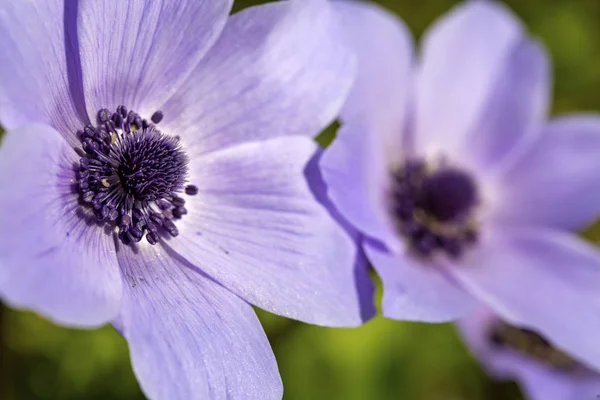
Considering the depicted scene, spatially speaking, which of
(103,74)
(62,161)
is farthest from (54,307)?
(103,74)

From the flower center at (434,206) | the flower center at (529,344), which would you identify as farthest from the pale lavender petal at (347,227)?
the flower center at (529,344)

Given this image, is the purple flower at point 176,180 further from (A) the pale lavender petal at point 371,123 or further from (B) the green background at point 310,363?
(B) the green background at point 310,363

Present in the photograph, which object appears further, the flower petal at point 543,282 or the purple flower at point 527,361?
the purple flower at point 527,361

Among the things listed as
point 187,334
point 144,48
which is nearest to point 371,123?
point 144,48

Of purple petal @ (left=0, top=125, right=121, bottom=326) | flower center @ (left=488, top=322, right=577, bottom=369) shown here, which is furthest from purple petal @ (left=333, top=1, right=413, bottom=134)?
flower center @ (left=488, top=322, right=577, bottom=369)

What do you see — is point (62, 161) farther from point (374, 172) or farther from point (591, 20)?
point (591, 20)

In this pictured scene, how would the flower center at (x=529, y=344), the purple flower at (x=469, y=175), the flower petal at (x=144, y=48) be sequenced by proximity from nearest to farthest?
1. the flower petal at (x=144, y=48)
2. the purple flower at (x=469, y=175)
3. the flower center at (x=529, y=344)

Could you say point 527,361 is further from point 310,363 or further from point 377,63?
point 377,63
